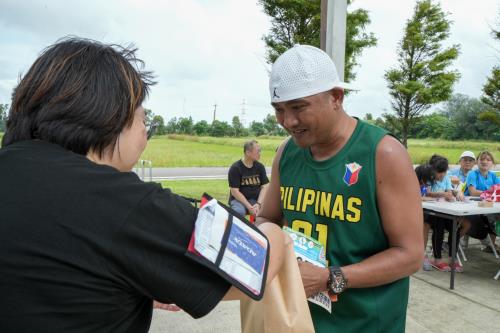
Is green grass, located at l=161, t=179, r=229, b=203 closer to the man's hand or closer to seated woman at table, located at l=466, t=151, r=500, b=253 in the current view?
seated woman at table, located at l=466, t=151, r=500, b=253

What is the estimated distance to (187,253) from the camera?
0.86m

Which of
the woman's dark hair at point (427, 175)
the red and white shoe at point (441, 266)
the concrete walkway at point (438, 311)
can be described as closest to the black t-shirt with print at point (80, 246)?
the concrete walkway at point (438, 311)

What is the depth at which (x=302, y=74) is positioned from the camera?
1.54 meters

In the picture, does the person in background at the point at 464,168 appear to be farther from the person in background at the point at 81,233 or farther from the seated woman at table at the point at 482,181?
the person in background at the point at 81,233

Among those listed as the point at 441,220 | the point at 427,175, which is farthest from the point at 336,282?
the point at 427,175

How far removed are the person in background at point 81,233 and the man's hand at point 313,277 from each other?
0.59 m

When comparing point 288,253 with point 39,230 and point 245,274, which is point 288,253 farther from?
point 39,230

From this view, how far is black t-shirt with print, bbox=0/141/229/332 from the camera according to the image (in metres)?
0.82

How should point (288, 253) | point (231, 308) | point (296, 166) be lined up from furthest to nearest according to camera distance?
point (231, 308) < point (296, 166) < point (288, 253)

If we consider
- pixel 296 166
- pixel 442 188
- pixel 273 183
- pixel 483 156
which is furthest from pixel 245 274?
pixel 483 156

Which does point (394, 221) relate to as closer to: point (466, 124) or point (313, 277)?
point (313, 277)

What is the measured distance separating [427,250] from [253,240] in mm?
6626

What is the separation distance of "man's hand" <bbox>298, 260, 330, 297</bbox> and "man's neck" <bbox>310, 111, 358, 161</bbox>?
470mm

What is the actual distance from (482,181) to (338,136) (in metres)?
6.63
